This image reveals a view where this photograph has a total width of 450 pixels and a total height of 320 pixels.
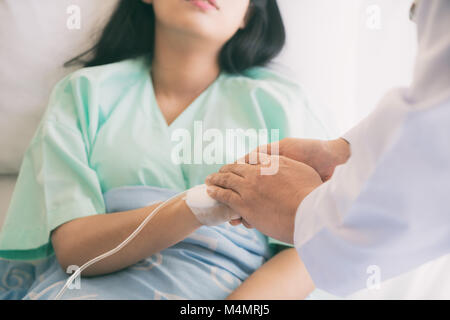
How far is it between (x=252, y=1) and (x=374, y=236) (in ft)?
2.26

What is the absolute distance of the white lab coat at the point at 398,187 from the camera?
41cm

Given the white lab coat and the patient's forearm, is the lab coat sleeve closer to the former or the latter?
the white lab coat

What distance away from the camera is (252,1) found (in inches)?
38.5

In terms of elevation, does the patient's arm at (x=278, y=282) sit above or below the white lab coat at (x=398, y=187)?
below

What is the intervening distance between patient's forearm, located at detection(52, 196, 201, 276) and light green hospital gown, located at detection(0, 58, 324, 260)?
3 centimetres

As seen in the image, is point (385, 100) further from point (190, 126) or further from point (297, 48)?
point (297, 48)

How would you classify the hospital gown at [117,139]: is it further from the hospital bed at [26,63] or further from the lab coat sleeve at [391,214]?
the lab coat sleeve at [391,214]

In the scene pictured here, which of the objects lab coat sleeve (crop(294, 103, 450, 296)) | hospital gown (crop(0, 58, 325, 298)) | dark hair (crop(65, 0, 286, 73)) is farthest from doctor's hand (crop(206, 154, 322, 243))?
dark hair (crop(65, 0, 286, 73))

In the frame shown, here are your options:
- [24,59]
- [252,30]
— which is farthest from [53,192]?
[252,30]

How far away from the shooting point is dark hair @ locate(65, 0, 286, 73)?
100cm

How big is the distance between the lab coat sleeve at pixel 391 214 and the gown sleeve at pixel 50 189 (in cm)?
44

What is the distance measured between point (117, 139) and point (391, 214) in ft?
1.88

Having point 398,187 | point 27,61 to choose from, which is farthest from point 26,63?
point 398,187

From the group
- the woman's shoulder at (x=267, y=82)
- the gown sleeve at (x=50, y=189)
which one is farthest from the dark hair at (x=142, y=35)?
the gown sleeve at (x=50, y=189)
